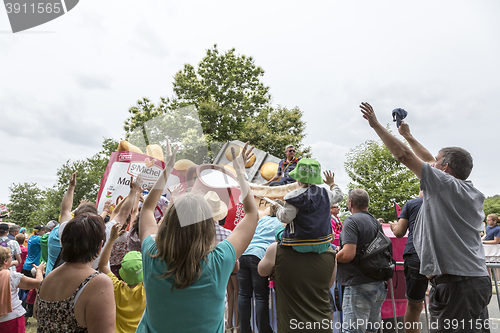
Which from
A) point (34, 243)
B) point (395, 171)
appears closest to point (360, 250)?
point (34, 243)

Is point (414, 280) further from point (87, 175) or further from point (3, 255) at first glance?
point (87, 175)

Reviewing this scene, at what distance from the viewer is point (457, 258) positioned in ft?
6.95

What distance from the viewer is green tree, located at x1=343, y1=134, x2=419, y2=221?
45.5 ft

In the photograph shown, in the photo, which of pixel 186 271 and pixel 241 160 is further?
pixel 241 160

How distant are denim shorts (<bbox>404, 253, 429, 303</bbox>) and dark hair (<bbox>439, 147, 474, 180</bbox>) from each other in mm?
1269

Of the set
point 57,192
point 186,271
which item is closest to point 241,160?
point 186,271

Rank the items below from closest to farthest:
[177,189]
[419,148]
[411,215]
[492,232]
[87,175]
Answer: [177,189]
[419,148]
[411,215]
[492,232]
[87,175]

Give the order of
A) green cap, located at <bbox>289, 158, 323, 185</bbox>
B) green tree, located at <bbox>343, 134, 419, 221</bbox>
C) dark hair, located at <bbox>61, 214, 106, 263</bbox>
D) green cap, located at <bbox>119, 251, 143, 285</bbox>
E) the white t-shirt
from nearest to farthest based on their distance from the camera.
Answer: dark hair, located at <bbox>61, 214, 106, 263</bbox> < green cap, located at <bbox>119, 251, 143, 285</bbox> < green cap, located at <bbox>289, 158, 323, 185</bbox> < the white t-shirt < green tree, located at <bbox>343, 134, 419, 221</bbox>

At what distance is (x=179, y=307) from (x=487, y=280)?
2055 mm

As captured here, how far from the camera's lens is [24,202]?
36.8 meters

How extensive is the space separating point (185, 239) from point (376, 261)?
237 cm

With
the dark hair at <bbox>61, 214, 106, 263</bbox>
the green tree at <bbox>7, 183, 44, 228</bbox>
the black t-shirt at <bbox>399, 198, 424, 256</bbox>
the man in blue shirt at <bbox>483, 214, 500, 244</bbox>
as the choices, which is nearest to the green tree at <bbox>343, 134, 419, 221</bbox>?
the man in blue shirt at <bbox>483, 214, 500, 244</bbox>

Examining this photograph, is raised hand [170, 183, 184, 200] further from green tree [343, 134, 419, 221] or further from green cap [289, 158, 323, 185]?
green tree [343, 134, 419, 221]

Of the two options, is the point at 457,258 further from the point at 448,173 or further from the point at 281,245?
the point at 281,245
